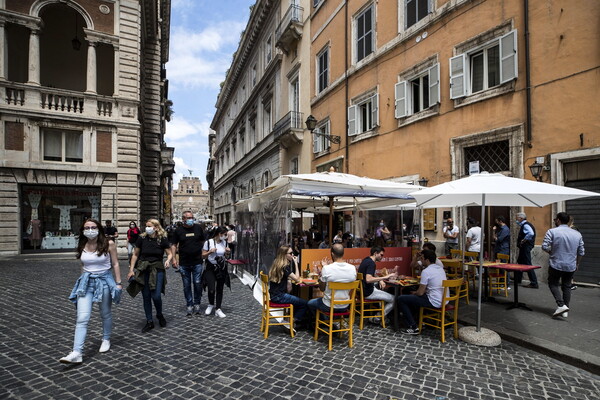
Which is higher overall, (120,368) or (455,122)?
(455,122)

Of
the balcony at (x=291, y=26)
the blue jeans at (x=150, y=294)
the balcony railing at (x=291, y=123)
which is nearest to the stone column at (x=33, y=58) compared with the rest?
the balcony railing at (x=291, y=123)

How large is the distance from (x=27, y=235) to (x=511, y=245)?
62.4 feet

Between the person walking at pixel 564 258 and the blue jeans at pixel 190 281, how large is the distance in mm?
6089

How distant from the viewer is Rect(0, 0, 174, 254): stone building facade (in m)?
14.9

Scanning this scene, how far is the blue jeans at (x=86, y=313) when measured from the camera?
4117 mm

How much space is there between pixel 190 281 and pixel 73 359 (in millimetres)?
2331

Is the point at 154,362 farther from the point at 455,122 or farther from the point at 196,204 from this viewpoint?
the point at 196,204

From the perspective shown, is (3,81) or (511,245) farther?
(3,81)

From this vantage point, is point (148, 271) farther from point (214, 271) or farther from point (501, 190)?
point (501, 190)

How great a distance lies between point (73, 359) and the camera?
402cm

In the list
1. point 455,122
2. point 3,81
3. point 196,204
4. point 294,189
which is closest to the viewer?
point 294,189

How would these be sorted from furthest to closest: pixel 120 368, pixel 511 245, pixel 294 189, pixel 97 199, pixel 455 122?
1. pixel 97 199
2. pixel 455 122
3. pixel 511 245
4. pixel 294 189
5. pixel 120 368

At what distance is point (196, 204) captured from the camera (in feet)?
382

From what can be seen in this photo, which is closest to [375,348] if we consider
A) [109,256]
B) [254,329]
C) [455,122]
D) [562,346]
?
[254,329]
